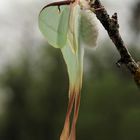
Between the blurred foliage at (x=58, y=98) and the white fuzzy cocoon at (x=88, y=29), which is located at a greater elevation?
the white fuzzy cocoon at (x=88, y=29)

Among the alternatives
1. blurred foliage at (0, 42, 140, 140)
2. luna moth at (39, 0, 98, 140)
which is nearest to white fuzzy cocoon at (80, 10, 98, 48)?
luna moth at (39, 0, 98, 140)

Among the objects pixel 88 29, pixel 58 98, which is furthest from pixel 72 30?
pixel 58 98

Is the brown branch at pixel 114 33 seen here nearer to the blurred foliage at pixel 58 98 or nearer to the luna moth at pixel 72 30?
the luna moth at pixel 72 30

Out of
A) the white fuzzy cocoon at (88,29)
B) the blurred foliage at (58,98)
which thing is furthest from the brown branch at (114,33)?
the blurred foliage at (58,98)

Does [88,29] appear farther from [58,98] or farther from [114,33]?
[58,98]

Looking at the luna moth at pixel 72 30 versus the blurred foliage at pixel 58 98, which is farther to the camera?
the blurred foliage at pixel 58 98

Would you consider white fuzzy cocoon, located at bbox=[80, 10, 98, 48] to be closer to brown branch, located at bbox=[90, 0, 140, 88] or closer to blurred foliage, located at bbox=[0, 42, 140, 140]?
brown branch, located at bbox=[90, 0, 140, 88]
